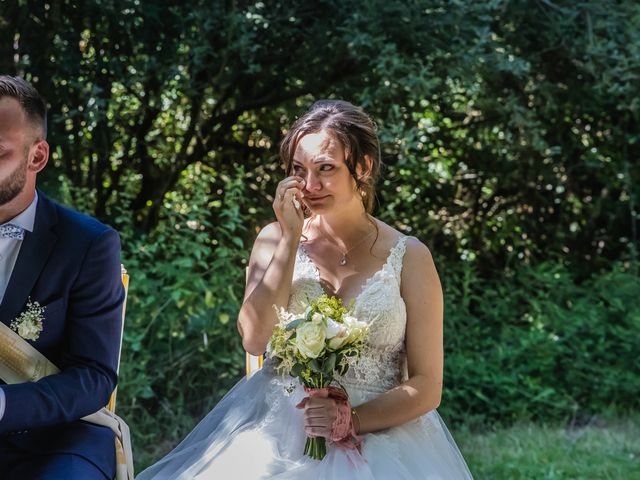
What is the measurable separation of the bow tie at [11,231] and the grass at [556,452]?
3.28 metres

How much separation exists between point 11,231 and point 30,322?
253 millimetres

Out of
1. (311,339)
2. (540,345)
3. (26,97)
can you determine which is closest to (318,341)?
(311,339)

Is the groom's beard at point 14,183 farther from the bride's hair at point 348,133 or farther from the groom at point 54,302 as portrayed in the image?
the bride's hair at point 348,133

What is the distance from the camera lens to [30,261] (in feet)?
8.67

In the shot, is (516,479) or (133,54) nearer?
(516,479)

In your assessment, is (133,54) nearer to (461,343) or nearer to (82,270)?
(461,343)

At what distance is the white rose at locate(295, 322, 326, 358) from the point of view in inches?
107

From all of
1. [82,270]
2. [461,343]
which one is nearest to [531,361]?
[461,343]

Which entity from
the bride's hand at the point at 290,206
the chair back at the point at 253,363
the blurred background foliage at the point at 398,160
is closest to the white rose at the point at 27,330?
the bride's hand at the point at 290,206

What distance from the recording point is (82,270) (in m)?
2.67

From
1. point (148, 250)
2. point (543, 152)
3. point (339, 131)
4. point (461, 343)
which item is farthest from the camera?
point (543, 152)

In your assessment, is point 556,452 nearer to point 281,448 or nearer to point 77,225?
point 281,448

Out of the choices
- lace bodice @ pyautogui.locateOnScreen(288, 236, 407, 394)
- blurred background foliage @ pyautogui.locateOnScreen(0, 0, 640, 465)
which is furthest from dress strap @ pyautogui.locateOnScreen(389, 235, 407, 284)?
blurred background foliage @ pyautogui.locateOnScreen(0, 0, 640, 465)

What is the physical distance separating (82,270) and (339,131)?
998 millimetres
